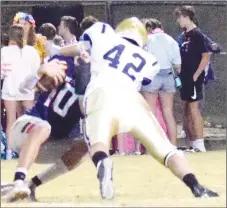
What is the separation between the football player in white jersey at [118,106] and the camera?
7496 millimetres

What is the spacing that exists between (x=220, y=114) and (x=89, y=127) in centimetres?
598

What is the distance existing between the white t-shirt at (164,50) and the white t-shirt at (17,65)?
1285 millimetres

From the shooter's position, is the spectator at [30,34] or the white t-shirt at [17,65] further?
the spectator at [30,34]

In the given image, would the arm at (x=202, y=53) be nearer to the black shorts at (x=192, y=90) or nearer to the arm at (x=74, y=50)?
the black shorts at (x=192, y=90)

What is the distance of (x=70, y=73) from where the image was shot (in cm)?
870

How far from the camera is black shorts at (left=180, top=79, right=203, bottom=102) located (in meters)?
11.9

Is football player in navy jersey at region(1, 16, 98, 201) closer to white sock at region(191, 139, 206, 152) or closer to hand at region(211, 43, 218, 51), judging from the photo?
white sock at region(191, 139, 206, 152)

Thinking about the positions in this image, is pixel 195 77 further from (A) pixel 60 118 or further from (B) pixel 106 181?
(B) pixel 106 181

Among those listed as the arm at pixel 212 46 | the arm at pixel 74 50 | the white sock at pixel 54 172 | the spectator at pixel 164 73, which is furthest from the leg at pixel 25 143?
the arm at pixel 212 46

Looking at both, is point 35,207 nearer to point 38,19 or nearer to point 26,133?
point 26,133

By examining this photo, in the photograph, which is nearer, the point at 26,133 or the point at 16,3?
the point at 26,133

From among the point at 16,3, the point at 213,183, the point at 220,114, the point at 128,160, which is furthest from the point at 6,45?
the point at 213,183

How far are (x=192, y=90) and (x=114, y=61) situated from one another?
4.12 meters

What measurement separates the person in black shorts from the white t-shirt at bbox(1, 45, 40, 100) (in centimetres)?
171
